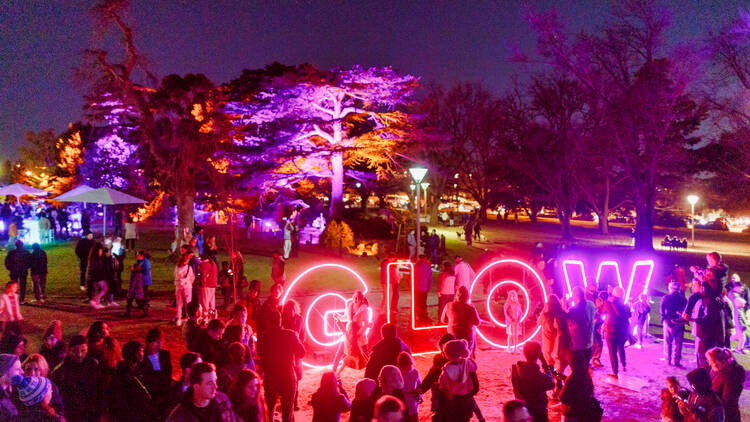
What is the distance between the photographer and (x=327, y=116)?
29.8 meters

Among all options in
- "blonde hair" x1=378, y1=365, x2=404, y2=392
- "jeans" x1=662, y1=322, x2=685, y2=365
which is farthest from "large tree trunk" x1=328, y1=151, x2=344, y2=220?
"blonde hair" x1=378, y1=365, x2=404, y2=392

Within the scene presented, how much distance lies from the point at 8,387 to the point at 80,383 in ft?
2.11

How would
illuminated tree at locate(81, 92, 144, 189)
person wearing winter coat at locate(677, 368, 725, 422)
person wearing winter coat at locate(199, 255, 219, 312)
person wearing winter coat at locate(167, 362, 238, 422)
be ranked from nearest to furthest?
person wearing winter coat at locate(167, 362, 238, 422) → person wearing winter coat at locate(677, 368, 725, 422) → person wearing winter coat at locate(199, 255, 219, 312) → illuminated tree at locate(81, 92, 144, 189)

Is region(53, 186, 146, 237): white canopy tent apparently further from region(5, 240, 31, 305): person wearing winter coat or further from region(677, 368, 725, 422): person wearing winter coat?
region(677, 368, 725, 422): person wearing winter coat

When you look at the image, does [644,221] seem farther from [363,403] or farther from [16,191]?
[16,191]

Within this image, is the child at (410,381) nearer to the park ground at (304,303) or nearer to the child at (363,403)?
the child at (363,403)

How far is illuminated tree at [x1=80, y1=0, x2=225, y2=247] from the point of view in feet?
67.0

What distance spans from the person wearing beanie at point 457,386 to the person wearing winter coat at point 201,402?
236 cm

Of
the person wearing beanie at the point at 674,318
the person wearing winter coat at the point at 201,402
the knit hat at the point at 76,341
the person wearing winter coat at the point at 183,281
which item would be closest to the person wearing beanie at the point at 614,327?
the person wearing beanie at the point at 674,318

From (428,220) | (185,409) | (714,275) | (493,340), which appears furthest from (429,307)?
(428,220)

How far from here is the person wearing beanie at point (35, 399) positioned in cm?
468

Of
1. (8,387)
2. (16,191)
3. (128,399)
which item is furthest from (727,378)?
(16,191)

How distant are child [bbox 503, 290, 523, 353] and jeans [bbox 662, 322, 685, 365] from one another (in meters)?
2.79

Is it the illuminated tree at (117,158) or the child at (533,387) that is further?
the illuminated tree at (117,158)
